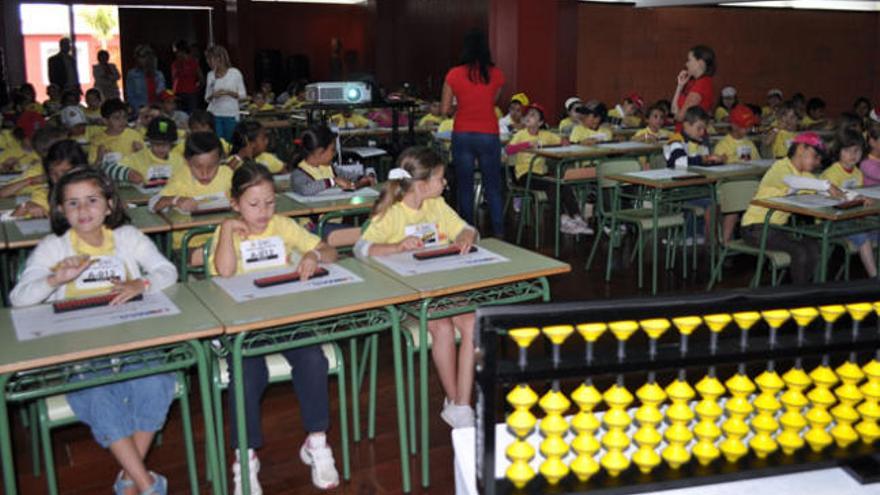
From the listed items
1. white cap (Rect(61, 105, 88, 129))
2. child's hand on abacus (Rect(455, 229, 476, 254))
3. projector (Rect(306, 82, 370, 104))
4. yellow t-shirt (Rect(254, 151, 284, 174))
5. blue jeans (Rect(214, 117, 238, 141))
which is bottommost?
child's hand on abacus (Rect(455, 229, 476, 254))

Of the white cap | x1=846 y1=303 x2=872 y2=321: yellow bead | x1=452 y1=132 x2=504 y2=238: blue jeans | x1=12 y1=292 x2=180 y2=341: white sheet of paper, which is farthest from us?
the white cap

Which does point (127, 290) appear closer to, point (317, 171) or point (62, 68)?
point (317, 171)

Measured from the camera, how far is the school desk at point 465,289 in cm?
303

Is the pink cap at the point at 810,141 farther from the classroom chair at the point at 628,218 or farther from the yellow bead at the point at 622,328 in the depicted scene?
the yellow bead at the point at 622,328

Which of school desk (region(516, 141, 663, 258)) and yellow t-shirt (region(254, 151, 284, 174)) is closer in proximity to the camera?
yellow t-shirt (region(254, 151, 284, 174))

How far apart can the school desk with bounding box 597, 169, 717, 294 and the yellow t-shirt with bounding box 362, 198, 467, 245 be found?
2140mm

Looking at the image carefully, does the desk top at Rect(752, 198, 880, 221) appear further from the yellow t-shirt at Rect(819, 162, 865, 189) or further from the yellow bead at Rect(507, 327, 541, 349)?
the yellow bead at Rect(507, 327, 541, 349)

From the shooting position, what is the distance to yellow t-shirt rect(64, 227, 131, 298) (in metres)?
3.04

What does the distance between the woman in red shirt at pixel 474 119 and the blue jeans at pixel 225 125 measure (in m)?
3.49

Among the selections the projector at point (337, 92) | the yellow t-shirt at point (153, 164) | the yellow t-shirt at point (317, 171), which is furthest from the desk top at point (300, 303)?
the projector at point (337, 92)

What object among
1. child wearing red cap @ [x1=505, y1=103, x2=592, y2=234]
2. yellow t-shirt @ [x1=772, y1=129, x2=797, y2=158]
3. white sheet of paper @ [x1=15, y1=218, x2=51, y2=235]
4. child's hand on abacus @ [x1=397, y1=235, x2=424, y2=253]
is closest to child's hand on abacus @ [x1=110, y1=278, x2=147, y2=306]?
child's hand on abacus @ [x1=397, y1=235, x2=424, y2=253]

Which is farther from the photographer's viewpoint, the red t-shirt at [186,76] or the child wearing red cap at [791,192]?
the red t-shirt at [186,76]

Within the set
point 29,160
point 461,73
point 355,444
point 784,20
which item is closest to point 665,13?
point 784,20

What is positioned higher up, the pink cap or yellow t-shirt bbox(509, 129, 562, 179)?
the pink cap
